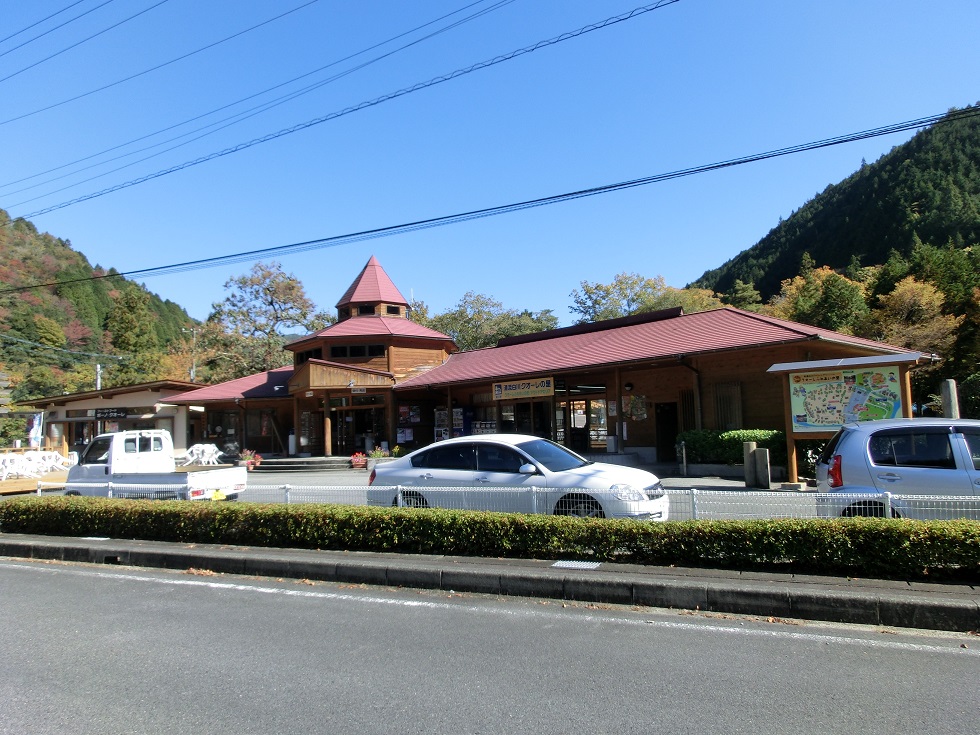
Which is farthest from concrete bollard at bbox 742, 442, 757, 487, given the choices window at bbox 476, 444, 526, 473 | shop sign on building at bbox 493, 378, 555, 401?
shop sign on building at bbox 493, 378, 555, 401

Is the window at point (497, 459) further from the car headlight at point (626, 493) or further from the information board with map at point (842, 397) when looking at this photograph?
the information board with map at point (842, 397)

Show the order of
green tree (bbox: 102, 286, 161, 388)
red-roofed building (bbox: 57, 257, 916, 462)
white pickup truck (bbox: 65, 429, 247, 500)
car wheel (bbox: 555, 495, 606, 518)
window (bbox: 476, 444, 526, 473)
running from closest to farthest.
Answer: car wheel (bbox: 555, 495, 606, 518) → window (bbox: 476, 444, 526, 473) → white pickup truck (bbox: 65, 429, 247, 500) → red-roofed building (bbox: 57, 257, 916, 462) → green tree (bbox: 102, 286, 161, 388)

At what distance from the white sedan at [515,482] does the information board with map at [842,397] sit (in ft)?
22.0

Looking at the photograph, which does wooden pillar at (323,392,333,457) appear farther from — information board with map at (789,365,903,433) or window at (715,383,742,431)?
information board with map at (789,365,903,433)

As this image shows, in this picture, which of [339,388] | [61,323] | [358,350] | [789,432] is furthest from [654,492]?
[61,323]

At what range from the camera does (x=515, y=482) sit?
8664mm

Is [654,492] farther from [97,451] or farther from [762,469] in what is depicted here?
[97,451]

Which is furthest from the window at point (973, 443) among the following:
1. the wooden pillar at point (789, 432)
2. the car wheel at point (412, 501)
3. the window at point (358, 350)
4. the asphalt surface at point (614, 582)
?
the window at point (358, 350)

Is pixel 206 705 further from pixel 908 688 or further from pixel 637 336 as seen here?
pixel 637 336

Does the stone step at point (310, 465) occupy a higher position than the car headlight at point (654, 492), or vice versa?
the car headlight at point (654, 492)

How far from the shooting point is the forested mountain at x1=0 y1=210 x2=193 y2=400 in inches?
2459

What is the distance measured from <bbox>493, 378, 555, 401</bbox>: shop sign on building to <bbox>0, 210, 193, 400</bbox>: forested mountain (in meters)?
43.5

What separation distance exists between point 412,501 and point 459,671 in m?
4.55

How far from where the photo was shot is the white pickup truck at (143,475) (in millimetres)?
11250
